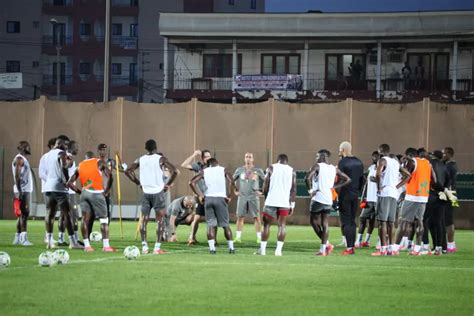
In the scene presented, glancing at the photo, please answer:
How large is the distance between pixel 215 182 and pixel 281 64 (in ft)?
144

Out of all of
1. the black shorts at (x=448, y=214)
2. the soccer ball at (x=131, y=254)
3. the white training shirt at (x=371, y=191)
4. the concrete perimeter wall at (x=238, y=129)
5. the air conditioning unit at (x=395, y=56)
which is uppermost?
the air conditioning unit at (x=395, y=56)

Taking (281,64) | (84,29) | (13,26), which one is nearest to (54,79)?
(84,29)

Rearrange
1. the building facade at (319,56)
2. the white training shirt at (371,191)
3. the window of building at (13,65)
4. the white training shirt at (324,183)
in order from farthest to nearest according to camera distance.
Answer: the window of building at (13,65) → the building facade at (319,56) → the white training shirt at (371,191) → the white training shirt at (324,183)

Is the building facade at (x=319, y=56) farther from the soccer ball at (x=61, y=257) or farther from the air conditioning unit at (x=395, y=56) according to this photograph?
the soccer ball at (x=61, y=257)

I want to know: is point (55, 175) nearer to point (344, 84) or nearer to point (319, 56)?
point (344, 84)

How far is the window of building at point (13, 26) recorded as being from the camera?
9812 centimetres

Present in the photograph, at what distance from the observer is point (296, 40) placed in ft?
214

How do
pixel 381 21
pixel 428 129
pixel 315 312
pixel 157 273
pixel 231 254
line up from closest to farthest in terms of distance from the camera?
pixel 315 312 → pixel 157 273 → pixel 231 254 → pixel 428 129 → pixel 381 21

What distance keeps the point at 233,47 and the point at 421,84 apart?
11140 millimetres

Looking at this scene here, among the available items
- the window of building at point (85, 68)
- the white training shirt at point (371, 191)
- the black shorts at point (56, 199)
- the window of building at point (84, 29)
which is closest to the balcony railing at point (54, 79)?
the window of building at point (85, 68)

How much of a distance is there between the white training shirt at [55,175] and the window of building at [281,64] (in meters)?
42.5

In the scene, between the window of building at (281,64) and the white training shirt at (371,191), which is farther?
the window of building at (281,64)

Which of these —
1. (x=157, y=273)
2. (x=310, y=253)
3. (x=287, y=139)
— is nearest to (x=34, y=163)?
(x=287, y=139)

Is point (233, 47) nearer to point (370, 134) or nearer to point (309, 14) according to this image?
point (309, 14)
